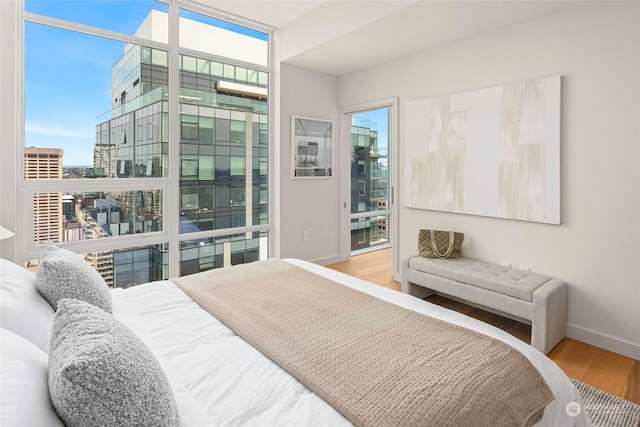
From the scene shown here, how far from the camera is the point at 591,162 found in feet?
8.76

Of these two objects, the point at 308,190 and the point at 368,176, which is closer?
the point at 308,190

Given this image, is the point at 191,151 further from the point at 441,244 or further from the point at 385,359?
the point at 385,359

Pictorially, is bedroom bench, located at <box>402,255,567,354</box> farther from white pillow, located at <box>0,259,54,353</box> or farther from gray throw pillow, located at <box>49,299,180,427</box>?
white pillow, located at <box>0,259,54,353</box>

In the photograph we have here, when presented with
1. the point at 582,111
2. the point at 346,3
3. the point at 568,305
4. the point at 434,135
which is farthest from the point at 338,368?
the point at 346,3

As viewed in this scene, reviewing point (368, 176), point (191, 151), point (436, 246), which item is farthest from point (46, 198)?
point (368, 176)

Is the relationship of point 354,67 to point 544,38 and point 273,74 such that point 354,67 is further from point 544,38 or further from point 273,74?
point 544,38

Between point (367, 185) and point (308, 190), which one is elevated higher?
point (367, 185)

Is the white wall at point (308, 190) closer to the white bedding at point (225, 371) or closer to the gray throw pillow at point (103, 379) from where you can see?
the white bedding at point (225, 371)

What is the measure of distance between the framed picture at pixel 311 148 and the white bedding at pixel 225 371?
2.72 metres

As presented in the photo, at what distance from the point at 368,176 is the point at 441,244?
85.9 inches

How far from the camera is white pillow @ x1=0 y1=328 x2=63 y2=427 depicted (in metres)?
0.71

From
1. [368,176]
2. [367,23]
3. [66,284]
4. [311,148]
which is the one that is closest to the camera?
[66,284]

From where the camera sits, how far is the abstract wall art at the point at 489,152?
2.87 metres

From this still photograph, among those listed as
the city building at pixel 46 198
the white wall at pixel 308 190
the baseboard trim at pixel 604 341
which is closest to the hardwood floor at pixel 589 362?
the baseboard trim at pixel 604 341
